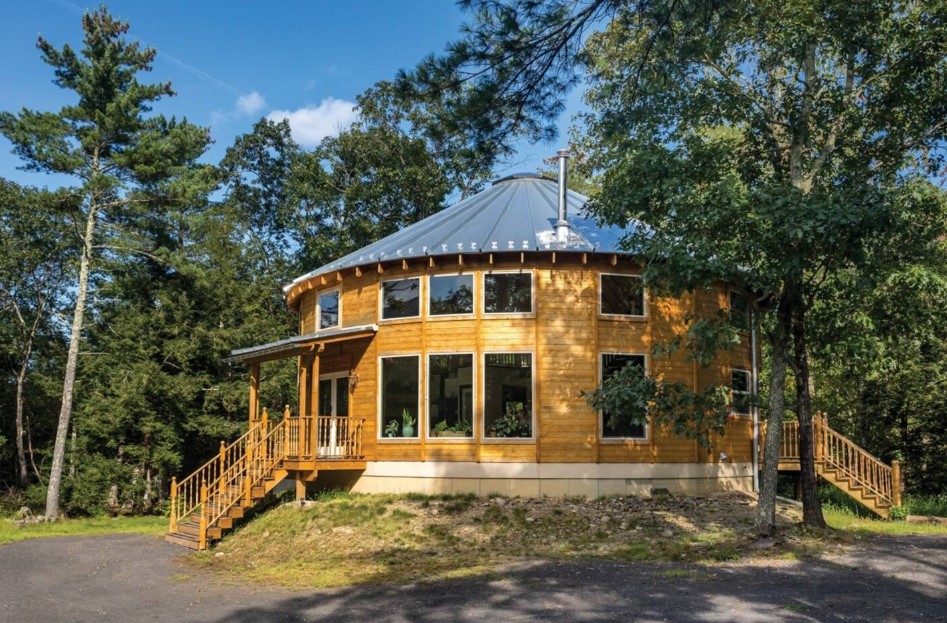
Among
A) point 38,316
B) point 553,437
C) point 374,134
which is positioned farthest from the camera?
point 374,134

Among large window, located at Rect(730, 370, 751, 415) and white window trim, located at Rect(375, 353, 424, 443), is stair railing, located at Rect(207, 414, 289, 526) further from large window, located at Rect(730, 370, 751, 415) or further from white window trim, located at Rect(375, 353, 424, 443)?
large window, located at Rect(730, 370, 751, 415)

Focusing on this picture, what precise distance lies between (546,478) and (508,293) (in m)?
3.39

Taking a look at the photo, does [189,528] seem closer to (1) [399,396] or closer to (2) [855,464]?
(1) [399,396]

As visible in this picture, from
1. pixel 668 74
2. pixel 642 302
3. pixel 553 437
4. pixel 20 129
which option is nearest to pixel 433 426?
pixel 553 437

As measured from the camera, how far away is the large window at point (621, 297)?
15453mm

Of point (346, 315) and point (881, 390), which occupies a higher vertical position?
point (346, 315)

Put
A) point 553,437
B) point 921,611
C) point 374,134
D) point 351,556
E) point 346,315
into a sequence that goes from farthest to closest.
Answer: point 374,134 < point 346,315 < point 553,437 < point 351,556 < point 921,611

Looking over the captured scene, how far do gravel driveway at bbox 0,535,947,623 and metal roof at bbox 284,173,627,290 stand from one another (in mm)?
6338

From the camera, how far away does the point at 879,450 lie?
827 inches

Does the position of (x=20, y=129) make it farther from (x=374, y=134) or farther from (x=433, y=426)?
(x=433, y=426)

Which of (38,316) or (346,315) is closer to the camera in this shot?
(346,315)

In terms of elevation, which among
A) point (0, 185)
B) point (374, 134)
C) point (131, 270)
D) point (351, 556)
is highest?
point (374, 134)

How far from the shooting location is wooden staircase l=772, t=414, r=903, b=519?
16.0m

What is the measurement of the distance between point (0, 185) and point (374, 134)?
12074 millimetres
